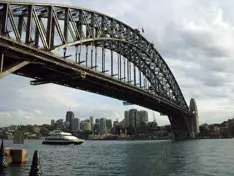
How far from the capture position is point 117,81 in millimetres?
70000

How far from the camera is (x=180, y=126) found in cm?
14162

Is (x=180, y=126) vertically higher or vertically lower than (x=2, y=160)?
higher

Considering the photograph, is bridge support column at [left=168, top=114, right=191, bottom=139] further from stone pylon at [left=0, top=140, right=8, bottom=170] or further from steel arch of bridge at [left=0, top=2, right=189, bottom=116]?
stone pylon at [left=0, top=140, right=8, bottom=170]

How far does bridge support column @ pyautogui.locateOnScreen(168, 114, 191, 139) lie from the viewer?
453 feet

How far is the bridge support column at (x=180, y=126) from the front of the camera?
138m

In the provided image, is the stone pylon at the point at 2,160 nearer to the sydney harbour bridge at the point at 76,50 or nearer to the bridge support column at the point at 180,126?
the sydney harbour bridge at the point at 76,50

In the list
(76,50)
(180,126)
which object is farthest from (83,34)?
(180,126)

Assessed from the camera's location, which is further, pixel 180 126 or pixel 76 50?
pixel 180 126

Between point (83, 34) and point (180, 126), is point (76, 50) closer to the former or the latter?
point (83, 34)

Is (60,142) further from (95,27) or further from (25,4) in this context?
(25,4)

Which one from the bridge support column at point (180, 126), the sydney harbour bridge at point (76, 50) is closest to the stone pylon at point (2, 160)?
the sydney harbour bridge at point (76, 50)

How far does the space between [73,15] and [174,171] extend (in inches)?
1297

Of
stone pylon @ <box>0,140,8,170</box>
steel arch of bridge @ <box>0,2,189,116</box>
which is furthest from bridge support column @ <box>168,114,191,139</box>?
stone pylon @ <box>0,140,8,170</box>

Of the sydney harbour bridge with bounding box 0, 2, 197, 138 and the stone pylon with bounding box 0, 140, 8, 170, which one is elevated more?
the sydney harbour bridge with bounding box 0, 2, 197, 138
